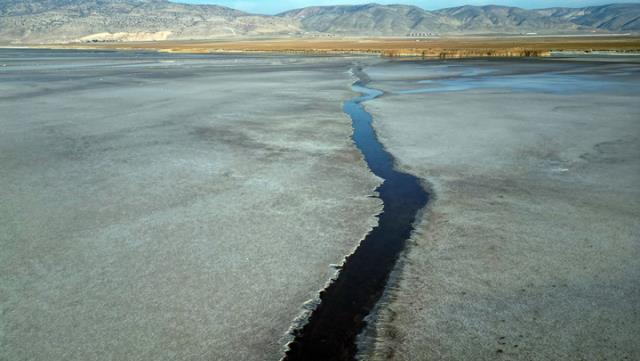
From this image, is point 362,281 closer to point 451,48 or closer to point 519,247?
point 519,247

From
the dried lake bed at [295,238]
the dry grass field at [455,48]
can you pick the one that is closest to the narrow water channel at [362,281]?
the dried lake bed at [295,238]

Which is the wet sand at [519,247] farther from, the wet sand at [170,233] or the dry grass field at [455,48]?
the dry grass field at [455,48]

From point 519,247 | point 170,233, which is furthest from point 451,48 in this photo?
point 170,233

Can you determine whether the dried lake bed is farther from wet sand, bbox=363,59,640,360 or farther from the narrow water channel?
the narrow water channel

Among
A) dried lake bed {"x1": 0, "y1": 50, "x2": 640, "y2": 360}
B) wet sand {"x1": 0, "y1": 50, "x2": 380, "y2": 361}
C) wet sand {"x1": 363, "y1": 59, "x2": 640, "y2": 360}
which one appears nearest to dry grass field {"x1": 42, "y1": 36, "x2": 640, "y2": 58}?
wet sand {"x1": 363, "y1": 59, "x2": 640, "y2": 360}

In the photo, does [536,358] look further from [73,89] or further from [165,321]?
[73,89]

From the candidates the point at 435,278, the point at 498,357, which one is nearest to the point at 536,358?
the point at 498,357
